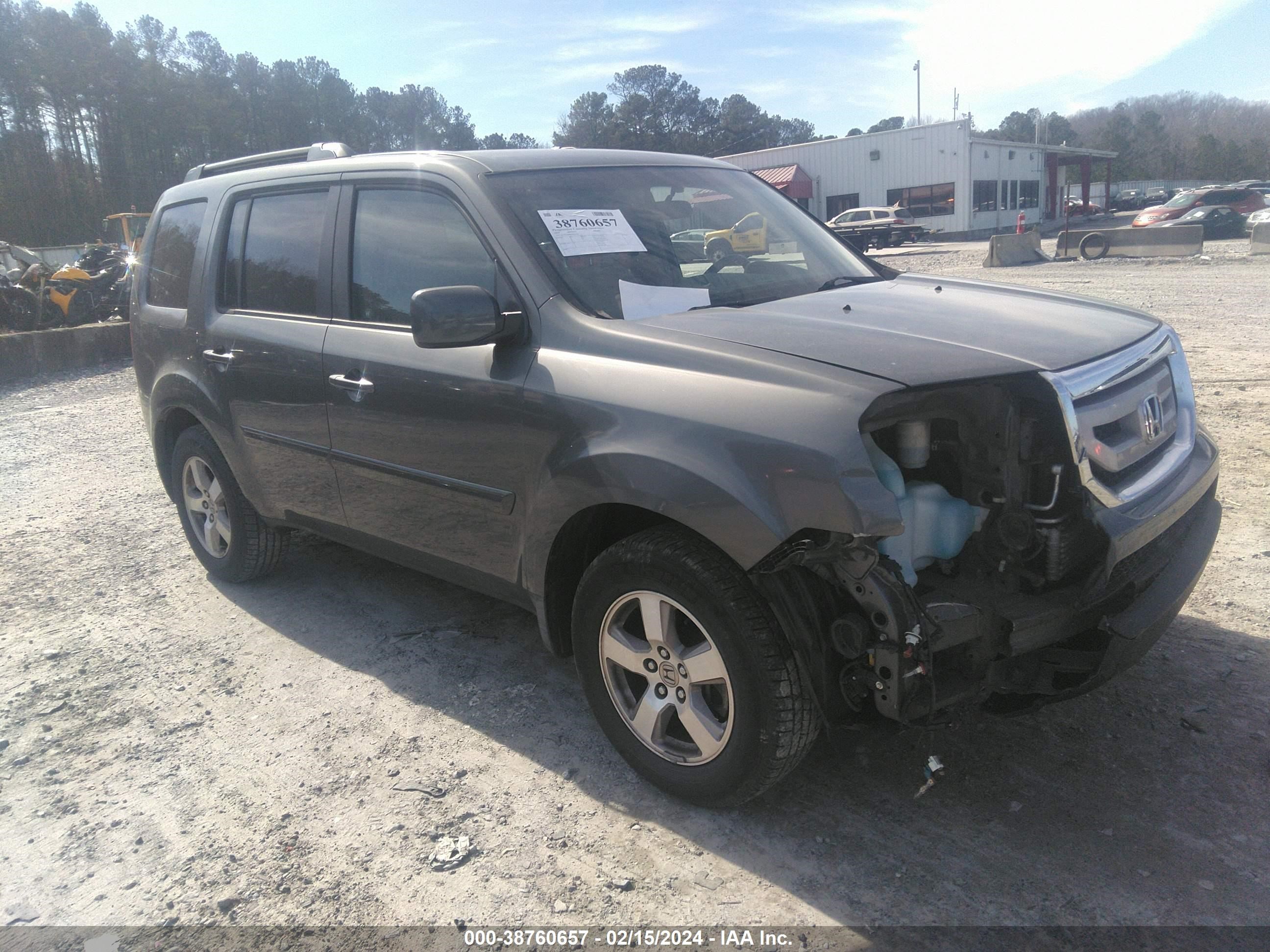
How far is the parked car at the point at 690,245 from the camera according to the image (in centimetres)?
322

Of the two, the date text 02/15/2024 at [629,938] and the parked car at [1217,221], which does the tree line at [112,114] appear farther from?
the date text 02/15/2024 at [629,938]

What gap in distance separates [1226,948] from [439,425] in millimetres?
2603

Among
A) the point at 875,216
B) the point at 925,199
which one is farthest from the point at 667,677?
the point at 925,199

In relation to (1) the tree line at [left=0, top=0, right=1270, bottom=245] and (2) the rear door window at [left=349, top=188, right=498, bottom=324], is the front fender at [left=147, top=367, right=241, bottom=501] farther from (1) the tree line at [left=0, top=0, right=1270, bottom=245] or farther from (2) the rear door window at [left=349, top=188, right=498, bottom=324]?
(1) the tree line at [left=0, top=0, right=1270, bottom=245]

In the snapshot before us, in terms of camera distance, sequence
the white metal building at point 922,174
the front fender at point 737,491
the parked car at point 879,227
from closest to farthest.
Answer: the front fender at point 737,491 → the parked car at point 879,227 → the white metal building at point 922,174

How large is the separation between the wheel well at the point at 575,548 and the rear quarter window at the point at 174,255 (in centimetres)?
265

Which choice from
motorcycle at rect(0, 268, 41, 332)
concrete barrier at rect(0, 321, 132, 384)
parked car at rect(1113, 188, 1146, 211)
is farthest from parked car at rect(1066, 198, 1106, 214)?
motorcycle at rect(0, 268, 41, 332)

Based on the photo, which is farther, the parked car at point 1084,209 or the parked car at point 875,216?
the parked car at point 1084,209

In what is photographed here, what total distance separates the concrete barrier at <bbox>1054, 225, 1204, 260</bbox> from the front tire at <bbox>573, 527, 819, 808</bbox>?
21.6m

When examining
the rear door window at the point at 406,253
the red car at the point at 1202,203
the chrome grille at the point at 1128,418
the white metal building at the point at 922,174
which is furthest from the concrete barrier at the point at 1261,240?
the white metal building at the point at 922,174

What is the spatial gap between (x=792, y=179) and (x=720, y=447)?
45.9 metres

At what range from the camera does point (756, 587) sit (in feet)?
7.82

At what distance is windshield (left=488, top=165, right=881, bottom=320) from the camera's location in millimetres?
3008

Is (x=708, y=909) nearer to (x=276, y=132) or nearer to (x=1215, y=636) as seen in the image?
(x=1215, y=636)
